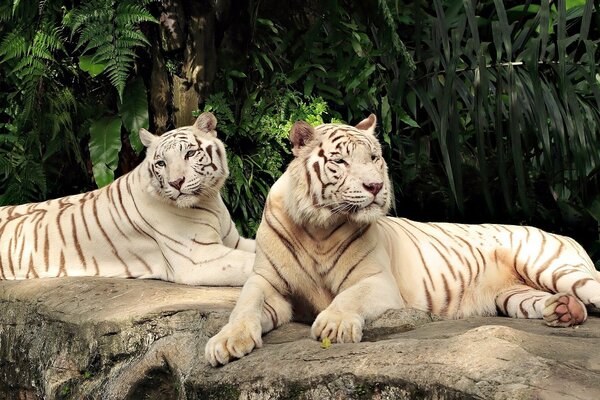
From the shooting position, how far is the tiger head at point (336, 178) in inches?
137

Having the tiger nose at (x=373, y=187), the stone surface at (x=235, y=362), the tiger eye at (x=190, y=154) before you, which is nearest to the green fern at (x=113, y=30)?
the tiger eye at (x=190, y=154)

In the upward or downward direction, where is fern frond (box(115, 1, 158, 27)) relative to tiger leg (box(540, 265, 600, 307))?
upward

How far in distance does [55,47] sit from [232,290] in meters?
2.37

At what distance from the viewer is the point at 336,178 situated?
3539 millimetres

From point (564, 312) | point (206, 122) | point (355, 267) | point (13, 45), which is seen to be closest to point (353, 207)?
point (355, 267)

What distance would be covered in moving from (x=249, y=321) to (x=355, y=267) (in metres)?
0.60

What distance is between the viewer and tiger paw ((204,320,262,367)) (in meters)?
3.05

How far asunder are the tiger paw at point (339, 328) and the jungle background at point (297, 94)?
2.60 m

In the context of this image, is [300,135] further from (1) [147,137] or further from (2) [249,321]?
(1) [147,137]

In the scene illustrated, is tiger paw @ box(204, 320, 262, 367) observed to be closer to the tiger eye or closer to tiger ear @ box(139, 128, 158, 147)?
the tiger eye

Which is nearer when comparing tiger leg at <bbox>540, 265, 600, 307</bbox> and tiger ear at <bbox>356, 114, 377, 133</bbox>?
tiger leg at <bbox>540, 265, 600, 307</bbox>

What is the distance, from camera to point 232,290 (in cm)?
457

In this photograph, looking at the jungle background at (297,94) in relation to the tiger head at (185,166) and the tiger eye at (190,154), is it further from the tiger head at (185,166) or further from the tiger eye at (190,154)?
the tiger eye at (190,154)

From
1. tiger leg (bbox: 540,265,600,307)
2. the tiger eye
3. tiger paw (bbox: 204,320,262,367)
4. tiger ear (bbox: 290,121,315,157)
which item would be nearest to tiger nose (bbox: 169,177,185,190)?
the tiger eye
